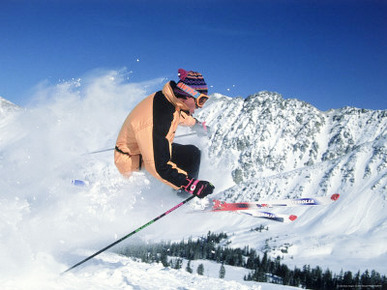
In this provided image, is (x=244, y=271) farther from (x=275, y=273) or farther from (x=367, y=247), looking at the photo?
(x=367, y=247)

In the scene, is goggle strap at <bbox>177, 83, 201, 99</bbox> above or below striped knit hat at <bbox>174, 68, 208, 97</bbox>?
below

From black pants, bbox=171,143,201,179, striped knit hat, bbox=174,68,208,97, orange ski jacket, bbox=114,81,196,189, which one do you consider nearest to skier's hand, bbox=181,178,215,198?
orange ski jacket, bbox=114,81,196,189

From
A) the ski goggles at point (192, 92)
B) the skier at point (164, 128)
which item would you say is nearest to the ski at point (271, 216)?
the skier at point (164, 128)

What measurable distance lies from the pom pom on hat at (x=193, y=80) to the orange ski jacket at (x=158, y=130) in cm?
25

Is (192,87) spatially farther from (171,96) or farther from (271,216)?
(271,216)

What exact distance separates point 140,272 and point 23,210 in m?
3.89

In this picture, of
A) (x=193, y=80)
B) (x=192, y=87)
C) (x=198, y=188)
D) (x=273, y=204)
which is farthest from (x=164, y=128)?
(x=273, y=204)

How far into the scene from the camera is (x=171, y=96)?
21.0 feet

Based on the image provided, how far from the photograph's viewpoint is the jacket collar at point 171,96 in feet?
21.0

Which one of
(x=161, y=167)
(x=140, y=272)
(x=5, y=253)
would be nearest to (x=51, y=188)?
(x=5, y=253)

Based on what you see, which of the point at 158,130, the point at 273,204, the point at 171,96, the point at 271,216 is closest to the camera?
the point at 158,130

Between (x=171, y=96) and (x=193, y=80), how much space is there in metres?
0.58

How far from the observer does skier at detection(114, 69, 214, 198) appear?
6066mm

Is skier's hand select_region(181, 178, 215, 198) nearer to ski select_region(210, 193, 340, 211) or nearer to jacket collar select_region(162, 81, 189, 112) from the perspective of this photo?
jacket collar select_region(162, 81, 189, 112)
